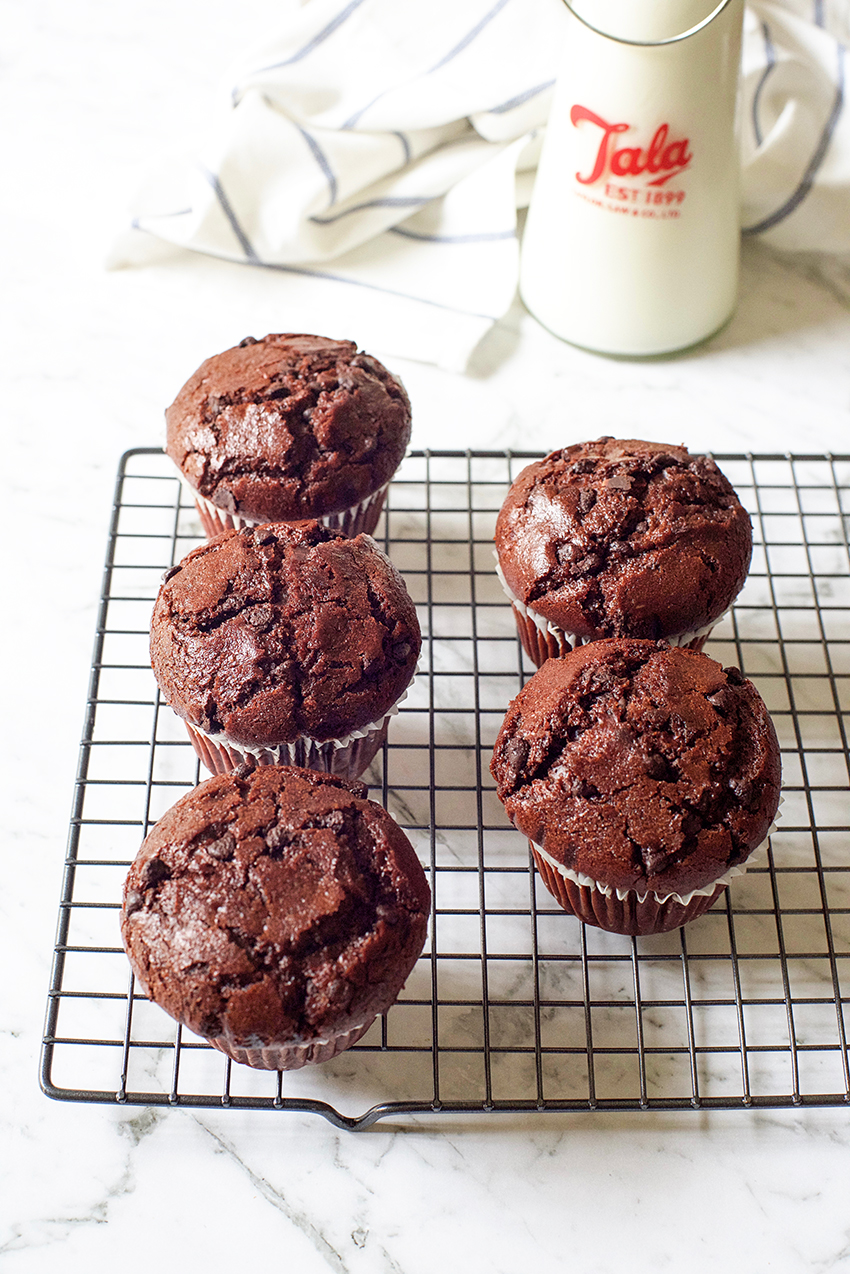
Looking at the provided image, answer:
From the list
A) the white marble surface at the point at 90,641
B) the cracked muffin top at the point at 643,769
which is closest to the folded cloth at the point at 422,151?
the white marble surface at the point at 90,641

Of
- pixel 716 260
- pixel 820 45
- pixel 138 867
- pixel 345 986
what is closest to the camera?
pixel 345 986

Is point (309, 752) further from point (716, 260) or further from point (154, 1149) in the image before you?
Answer: point (716, 260)

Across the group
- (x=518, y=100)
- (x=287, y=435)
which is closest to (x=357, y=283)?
(x=518, y=100)

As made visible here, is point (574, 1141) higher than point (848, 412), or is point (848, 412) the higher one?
point (848, 412)

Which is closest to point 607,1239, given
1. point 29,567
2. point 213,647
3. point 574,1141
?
point 574,1141

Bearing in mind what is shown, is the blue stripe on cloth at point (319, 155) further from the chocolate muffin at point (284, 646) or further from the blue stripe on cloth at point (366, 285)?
the chocolate muffin at point (284, 646)

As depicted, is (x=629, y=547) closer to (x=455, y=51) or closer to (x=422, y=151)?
(x=422, y=151)
